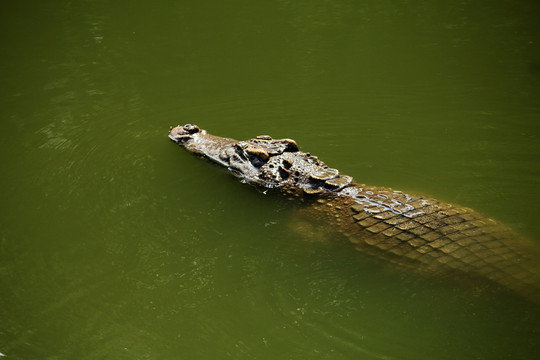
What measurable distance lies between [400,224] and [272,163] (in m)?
1.56

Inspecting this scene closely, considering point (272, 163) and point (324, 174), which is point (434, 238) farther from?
point (272, 163)

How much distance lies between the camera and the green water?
3.59 meters

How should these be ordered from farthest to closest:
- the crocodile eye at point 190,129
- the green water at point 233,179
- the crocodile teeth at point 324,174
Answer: the crocodile eye at point 190,129 → the crocodile teeth at point 324,174 → the green water at point 233,179

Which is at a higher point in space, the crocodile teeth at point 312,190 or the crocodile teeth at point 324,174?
the crocodile teeth at point 324,174

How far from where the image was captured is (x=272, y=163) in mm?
5082

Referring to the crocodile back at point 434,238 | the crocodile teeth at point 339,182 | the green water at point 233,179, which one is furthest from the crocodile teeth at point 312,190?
the green water at point 233,179

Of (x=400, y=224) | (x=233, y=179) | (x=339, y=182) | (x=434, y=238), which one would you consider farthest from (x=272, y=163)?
(x=434, y=238)

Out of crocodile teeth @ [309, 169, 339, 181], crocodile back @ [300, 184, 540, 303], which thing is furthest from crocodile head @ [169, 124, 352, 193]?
crocodile back @ [300, 184, 540, 303]

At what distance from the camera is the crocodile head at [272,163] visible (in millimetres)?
4871

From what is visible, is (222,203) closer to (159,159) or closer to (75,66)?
(159,159)

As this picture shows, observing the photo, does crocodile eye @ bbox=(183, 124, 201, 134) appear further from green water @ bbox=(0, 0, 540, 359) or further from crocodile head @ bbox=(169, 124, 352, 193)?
green water @ bbox=(0, 0, 540, 359)

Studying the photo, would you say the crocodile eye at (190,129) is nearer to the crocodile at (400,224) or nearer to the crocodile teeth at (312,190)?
the crocodile at (400,224)

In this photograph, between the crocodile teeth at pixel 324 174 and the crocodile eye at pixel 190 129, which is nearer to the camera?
the crocodile teeth at pixel 324 174

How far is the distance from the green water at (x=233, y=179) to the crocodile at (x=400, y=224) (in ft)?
0.53
